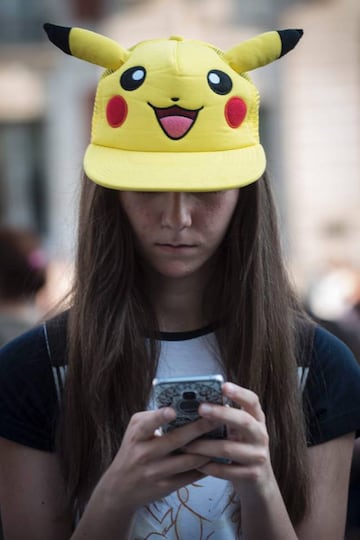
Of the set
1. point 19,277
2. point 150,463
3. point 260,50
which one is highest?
point 260,50

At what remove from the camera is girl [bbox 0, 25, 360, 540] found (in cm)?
212

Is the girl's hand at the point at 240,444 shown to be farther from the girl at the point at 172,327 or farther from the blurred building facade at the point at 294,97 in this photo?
the blurred building facade at the point at 294,97

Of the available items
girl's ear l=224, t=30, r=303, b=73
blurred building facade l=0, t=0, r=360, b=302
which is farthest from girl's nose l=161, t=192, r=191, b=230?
blurred building facade l=0, t=0, r=360, b=302

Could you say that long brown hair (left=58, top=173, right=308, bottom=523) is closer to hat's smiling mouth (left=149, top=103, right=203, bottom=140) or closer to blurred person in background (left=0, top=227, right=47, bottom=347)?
hat's smiling mouth (left=149, top=103, right=203, bottom=140)

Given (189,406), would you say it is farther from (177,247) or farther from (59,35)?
(59,35)

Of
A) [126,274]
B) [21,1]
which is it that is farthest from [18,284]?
[21,1]

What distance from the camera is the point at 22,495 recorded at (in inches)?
84.7

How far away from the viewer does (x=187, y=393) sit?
5.98ft

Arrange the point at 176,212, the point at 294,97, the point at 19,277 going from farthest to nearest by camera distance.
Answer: the point at 294,97
the point at 19,277
the point at 176,212

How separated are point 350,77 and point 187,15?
106 inches

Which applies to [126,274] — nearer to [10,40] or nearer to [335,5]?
[335,5]

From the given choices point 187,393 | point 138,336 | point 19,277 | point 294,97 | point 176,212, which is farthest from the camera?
point 294,97

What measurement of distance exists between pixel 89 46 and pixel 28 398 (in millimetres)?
711

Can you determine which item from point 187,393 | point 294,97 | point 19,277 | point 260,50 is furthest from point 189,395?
point 294,97
